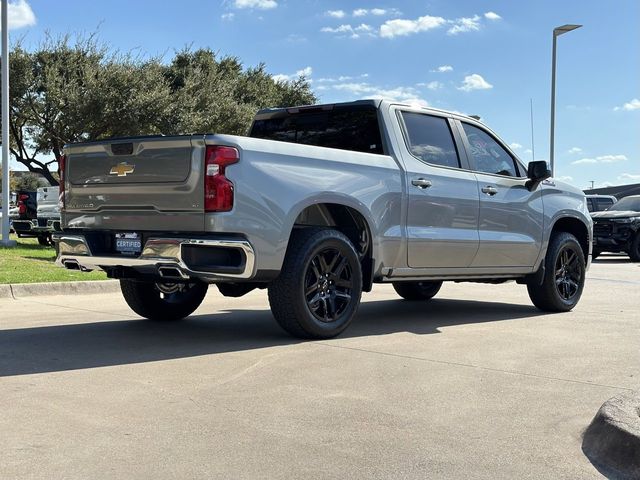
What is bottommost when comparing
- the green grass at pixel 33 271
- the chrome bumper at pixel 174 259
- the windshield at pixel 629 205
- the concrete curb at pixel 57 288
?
the concrete curb at pixel 57 288

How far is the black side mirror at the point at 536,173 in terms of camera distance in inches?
321

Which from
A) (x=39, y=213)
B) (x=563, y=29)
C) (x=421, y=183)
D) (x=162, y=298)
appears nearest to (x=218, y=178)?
(x=421, y=183)

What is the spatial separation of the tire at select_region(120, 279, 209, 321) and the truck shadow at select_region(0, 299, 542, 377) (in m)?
0.13

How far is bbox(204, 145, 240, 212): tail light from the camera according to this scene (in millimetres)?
5496

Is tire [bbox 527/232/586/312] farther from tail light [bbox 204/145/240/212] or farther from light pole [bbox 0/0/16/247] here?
light pole [bbox 0/0/16/247]

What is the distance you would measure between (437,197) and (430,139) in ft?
2.11

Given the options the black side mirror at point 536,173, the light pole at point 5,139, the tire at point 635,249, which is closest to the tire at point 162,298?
the black side mirror at point 536,173

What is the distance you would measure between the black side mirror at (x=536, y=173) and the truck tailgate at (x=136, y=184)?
4.13 m

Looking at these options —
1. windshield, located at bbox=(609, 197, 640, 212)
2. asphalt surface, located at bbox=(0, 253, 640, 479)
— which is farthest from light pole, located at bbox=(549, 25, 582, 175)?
asphalt surface, located at bbox=(0, 253, 640, 479)

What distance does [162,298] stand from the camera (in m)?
7.55

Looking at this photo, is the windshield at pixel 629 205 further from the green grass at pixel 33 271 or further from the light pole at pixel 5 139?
the light pole at pixel 5 139

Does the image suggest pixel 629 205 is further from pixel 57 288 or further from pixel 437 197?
pixel 57 288

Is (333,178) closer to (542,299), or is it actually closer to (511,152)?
(511,152)

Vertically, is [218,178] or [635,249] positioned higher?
Answer: [218,178]
